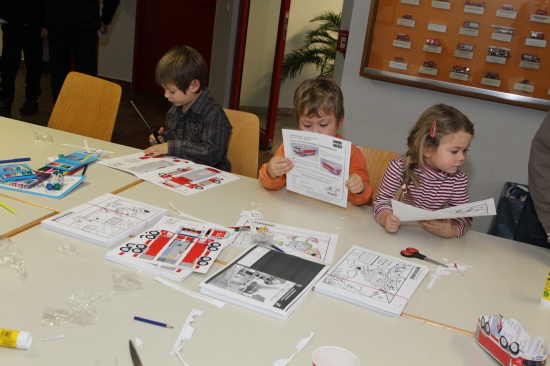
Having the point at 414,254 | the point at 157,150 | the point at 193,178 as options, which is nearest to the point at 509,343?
the point at 414,254

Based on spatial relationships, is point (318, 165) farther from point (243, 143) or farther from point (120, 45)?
point (120, 45)

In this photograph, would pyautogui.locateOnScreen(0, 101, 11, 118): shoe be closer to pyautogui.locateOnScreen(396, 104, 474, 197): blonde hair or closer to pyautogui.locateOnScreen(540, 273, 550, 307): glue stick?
pyautogui.locateOnScreen(396, 104, 474, 197): blonde hair

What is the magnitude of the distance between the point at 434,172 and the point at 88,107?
68.5 inches

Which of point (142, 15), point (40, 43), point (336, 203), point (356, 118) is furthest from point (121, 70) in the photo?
point (336, 203)

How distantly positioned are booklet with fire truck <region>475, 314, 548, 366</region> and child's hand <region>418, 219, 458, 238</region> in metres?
0.57

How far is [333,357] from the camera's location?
39.9 inches

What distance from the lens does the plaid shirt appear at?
2422mm

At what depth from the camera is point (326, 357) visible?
101 cm

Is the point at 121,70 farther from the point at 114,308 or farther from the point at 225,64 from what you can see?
the point at 114,308

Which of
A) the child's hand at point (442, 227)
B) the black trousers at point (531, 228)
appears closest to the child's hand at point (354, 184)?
the child's hand at point (442, 227)

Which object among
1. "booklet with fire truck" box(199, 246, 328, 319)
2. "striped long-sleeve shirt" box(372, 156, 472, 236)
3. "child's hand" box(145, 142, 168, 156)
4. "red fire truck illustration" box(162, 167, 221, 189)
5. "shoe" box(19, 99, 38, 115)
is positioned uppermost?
"striped long-sleeve shirt" box(372, 156, 472, 236)

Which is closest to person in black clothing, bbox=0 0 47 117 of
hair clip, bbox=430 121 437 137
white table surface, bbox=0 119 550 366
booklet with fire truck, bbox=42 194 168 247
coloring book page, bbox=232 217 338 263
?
white table surface, bbox=0 119 550 366

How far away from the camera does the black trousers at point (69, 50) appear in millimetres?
4141

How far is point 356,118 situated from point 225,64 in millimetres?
2268
